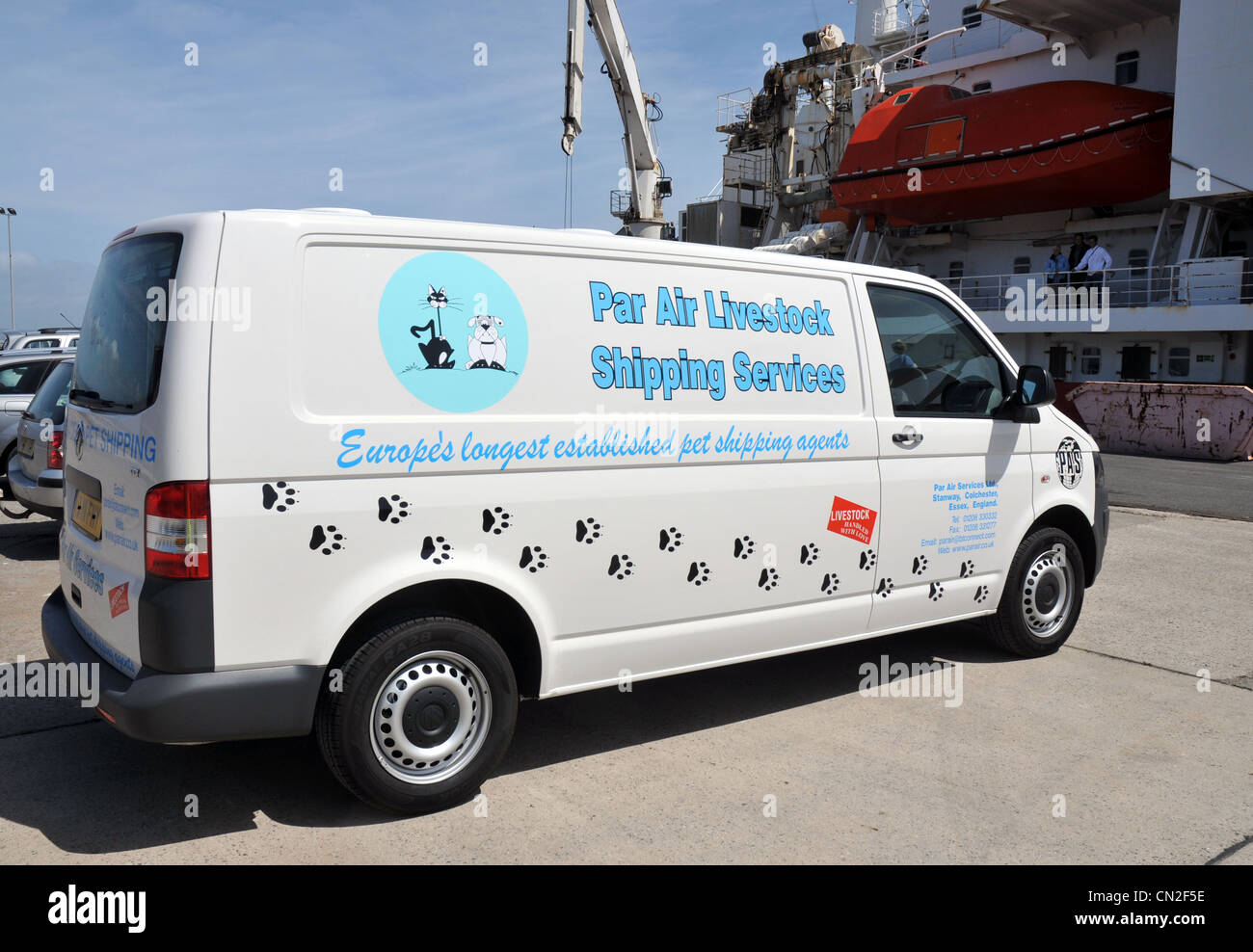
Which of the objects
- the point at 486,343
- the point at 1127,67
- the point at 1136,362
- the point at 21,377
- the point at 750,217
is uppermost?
the point at 1127,67

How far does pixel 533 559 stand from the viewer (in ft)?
13.0

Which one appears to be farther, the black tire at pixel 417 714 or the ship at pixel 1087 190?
the ship at pixel 1087 190

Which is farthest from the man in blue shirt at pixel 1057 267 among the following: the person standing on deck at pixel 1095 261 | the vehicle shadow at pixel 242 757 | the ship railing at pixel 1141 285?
the vehicle shadow at pixel 242 757

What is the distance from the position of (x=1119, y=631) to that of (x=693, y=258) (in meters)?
4.12

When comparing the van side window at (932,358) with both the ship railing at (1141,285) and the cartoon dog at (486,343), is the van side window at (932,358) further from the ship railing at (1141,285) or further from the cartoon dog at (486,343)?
the ship railing at (1141,285)

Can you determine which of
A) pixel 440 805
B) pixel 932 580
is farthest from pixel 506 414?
pixel 932 580

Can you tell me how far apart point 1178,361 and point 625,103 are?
15.4 meters

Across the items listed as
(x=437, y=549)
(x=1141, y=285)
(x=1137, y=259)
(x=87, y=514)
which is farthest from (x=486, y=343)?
(x=1137, y=259)

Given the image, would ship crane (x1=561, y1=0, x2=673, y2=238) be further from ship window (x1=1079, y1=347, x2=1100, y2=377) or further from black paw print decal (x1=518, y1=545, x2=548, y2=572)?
black paw print decal (x1=518, y1=545, x2=548, y2=572)

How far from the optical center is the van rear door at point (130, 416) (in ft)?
10.9

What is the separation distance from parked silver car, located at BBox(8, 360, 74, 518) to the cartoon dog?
556cm

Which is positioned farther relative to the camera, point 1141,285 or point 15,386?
point 1141,285

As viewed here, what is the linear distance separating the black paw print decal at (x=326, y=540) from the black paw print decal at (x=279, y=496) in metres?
0.12

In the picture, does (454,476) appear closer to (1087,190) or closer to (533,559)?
(533,559)
